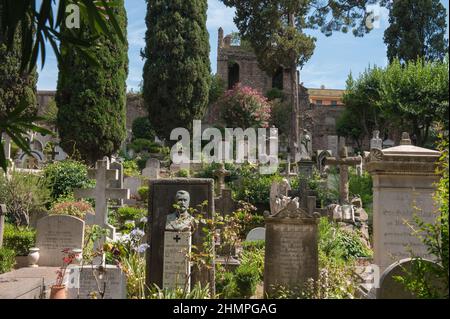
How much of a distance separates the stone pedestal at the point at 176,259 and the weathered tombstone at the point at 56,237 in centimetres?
367

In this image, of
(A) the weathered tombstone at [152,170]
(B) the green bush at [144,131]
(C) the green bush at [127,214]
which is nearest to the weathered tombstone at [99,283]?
Result: (C) the green bush at [127,214]

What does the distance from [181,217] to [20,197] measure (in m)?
7.90

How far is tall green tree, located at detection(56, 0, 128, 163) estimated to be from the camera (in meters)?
22.1

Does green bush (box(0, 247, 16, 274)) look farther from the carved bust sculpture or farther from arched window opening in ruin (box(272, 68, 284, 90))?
arched window opening in ruin (box(272, 68, 284, 90))

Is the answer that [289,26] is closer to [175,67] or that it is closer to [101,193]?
[175,67]

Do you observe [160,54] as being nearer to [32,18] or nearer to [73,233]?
[73,233]

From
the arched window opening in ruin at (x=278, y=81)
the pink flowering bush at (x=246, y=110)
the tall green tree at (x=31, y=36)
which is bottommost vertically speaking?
the tall green tree at (x=31, y=36)

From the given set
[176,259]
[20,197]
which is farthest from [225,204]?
[176,259]

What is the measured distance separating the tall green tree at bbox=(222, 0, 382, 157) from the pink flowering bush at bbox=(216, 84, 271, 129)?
4.32 meters

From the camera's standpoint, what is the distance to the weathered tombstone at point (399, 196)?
7.02 m

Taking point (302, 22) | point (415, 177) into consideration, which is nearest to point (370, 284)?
point (415, 177)

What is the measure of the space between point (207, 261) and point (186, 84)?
21.5 m

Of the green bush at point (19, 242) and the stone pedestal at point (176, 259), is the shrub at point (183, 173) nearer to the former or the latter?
the green bush at point (19, 242)

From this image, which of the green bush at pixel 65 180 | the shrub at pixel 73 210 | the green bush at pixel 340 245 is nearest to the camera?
the green bush at pixel 340 245
